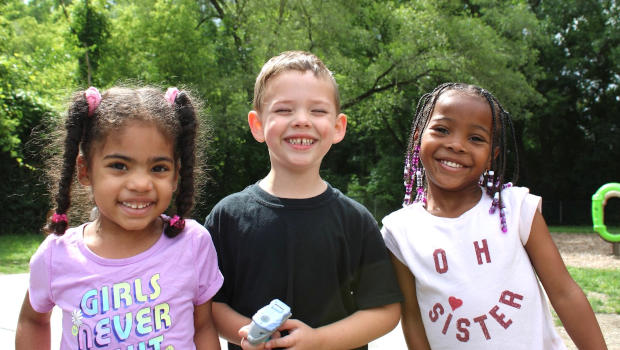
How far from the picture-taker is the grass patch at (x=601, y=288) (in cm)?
527

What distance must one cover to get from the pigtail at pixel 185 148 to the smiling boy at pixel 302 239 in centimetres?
11

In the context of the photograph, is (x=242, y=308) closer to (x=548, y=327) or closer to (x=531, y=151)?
(x=548, y=327)

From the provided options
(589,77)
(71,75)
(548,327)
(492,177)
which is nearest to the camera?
(548,327)

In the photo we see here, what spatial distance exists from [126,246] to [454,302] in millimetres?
1178

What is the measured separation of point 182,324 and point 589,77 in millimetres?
24751

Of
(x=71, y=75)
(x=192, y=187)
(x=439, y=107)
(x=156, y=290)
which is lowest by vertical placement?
(x=156, y=290)

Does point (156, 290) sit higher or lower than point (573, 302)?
higher

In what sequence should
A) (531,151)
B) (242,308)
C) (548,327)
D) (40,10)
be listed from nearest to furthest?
(242,308), (548,327), (531,151), (40,10)

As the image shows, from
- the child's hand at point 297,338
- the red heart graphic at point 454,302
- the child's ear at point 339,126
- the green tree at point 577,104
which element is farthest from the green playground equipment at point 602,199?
the green tree at point 577,104

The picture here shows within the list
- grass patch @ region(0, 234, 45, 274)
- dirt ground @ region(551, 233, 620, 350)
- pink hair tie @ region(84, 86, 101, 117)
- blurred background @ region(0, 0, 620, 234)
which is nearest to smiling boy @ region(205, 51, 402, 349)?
pink hair tie @ region(84, 86, 101, 117)

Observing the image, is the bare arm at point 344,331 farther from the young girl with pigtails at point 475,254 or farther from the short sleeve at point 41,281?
the short sleeve at point 41,281

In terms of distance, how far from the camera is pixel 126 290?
160 cm

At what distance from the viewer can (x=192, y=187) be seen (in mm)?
1835

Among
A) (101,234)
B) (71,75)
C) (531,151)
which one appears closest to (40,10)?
(71,75)
